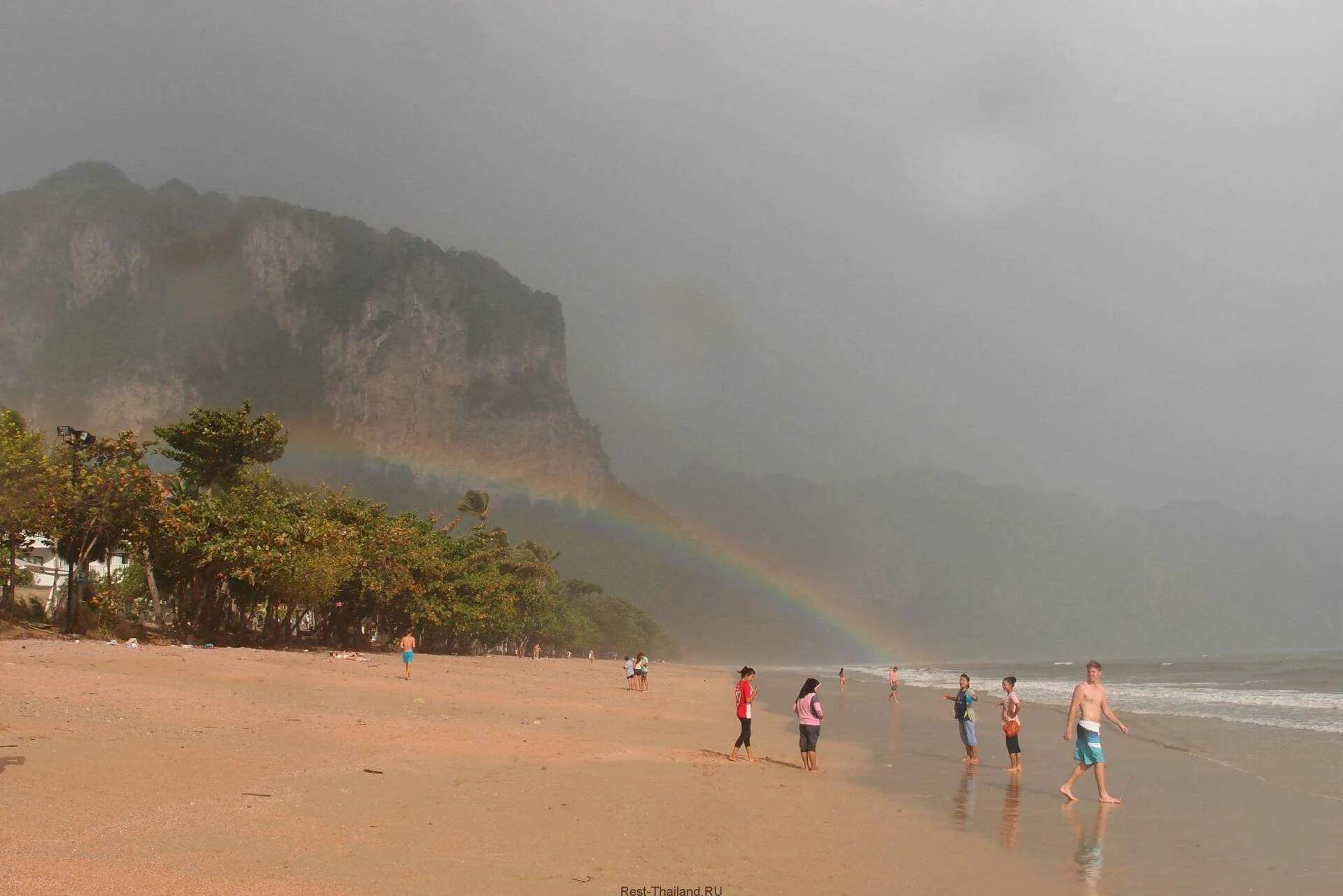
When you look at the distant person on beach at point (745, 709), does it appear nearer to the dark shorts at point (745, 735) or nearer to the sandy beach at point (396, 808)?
the dark shorts at point (745, 735)

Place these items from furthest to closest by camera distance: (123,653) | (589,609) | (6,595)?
1. (589,609)
2. (6,595)
3. (123,653)

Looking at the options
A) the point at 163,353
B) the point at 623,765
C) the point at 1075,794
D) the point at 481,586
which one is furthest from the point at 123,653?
the point at 163,353

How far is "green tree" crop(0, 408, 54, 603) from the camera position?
26.8 meters

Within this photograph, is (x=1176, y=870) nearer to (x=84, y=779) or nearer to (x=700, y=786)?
(x=700, y=786)

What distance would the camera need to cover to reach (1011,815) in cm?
1183

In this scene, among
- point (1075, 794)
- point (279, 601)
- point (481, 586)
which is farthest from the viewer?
point (481, 586)

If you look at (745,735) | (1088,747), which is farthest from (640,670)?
(1088,747)

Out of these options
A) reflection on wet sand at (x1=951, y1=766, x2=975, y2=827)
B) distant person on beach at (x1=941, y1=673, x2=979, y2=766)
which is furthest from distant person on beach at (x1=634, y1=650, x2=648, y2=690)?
reflection on wet sand at (x1=951, y1=766, x2=975, y2=827)

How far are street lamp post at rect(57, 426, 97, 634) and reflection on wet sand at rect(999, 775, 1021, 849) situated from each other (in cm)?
3088

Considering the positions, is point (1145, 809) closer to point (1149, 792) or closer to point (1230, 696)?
point (1149, 792)

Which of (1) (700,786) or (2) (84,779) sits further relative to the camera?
(1) (700,786)

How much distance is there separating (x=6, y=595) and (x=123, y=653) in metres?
13.8

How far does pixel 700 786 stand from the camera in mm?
12539

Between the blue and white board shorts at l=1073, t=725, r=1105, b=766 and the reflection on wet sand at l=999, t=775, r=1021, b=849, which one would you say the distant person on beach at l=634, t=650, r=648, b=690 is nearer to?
the reflection on wet sand at l=999, t=775, r=1021, b=849
